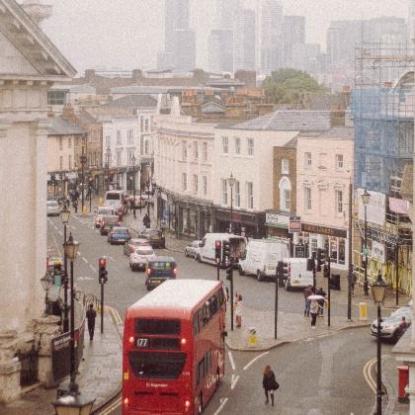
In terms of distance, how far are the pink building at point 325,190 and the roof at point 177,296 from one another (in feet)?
100

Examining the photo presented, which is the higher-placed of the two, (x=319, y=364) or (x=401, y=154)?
(x=401, y=154)

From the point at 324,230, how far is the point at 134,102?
8192 cm

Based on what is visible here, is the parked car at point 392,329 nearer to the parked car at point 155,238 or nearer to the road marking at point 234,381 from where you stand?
the road marking at point 234,381

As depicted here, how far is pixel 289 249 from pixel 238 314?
72.7 feet

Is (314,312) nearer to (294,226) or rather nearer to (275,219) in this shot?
(294,226)

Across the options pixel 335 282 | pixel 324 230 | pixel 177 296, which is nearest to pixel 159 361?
pixel 177 296

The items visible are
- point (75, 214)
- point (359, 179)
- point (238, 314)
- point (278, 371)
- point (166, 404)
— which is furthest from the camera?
point (75, 214)

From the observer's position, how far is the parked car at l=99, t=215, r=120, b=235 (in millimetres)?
84750

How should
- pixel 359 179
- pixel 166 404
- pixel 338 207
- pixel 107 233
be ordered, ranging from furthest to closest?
pixel 107 233, pixel 338 207, pixel 359 179, pixel 166 404

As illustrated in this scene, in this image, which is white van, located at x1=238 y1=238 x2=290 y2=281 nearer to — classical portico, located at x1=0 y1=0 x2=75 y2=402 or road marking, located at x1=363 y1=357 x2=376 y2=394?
road marking, located at x1=363 y1=357 x2=376 y2=394

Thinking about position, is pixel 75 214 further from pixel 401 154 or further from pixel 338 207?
pixel 401 154

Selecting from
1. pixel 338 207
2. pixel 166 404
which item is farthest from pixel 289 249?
pixel 166 404

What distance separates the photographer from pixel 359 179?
62.5 metres

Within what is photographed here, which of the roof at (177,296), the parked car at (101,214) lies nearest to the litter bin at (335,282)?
the roof at (177,296)
